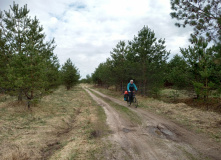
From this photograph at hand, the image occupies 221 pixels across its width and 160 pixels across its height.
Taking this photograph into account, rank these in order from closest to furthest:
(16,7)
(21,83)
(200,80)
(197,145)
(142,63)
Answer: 1. (197,145)
2. (21,83)
3. (16,7)
4. (200,80)
5. (142,63)

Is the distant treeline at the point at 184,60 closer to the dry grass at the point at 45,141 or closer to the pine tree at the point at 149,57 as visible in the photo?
the pine tree at the point at 149,57

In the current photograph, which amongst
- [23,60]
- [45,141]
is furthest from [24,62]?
[45,141]

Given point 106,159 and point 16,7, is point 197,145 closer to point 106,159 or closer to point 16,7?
point 106,159

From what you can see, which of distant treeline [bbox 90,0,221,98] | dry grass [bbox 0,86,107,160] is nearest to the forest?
distant treeline [bbox 90,0,221,98]

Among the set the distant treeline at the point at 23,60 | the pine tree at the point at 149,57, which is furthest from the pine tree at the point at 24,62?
the pine tree at the point at 149,57

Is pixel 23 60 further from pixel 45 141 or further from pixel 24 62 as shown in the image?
pixel 45 141

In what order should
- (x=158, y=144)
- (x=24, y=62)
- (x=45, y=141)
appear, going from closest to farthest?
(x=158, y=144), (x=45, y=141), (x=24, y=62)

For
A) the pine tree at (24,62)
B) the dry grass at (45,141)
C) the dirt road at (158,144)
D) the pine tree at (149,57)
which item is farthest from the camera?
the pine tree at (149,57)

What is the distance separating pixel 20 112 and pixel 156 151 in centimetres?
957

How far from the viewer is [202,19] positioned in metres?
6.64

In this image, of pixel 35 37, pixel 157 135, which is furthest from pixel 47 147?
pixel 35 37

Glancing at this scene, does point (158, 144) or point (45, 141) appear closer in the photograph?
point (158, 144)

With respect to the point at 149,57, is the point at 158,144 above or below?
below

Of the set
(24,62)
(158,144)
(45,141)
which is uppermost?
(24,62)
